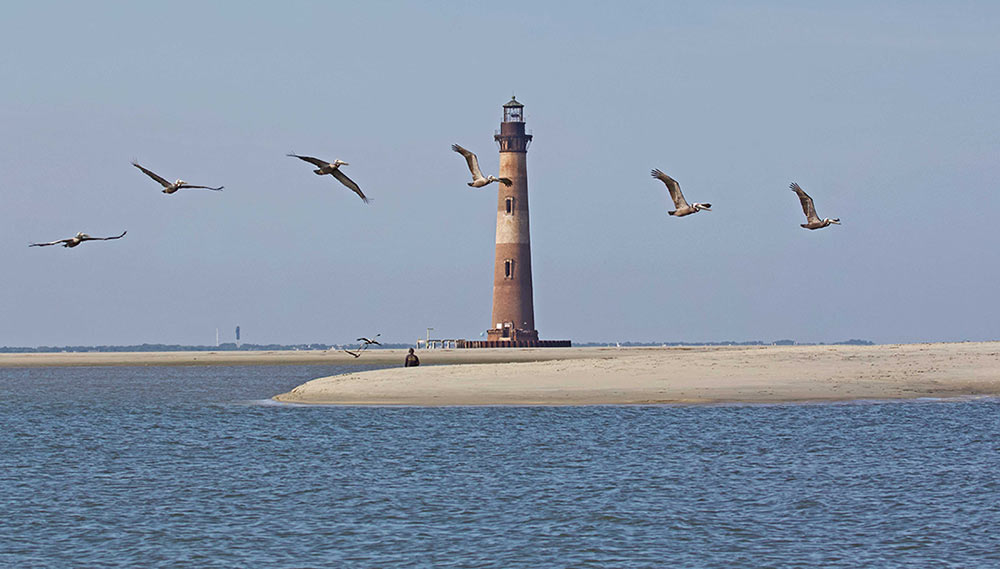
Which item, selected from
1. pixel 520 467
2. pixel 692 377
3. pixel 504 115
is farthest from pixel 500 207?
pixel 520 467

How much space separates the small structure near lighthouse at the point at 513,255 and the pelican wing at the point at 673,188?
6509 centimetres

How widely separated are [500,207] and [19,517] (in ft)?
251

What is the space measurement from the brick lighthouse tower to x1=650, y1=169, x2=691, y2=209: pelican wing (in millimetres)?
64575

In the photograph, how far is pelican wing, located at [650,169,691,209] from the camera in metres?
30.5

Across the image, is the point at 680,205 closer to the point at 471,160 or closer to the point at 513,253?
the point at 471,160

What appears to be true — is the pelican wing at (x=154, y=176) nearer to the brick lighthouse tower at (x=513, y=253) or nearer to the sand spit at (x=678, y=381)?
the sand spit at (x=678, y=381)

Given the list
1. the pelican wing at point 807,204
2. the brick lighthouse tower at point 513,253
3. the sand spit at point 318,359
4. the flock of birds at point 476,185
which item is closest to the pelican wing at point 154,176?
the flock of birds at point 476,185

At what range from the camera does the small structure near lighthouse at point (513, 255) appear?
9900 centimetres

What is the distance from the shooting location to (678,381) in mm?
47406

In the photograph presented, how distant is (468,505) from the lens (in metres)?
25.8

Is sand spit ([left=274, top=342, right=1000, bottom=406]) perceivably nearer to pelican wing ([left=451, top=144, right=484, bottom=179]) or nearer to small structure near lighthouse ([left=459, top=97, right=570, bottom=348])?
pelican wing ([left=451, top=144, right=484, bottom=179])

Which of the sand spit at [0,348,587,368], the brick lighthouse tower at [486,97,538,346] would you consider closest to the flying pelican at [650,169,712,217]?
the sand spit at [0,348,587,368]

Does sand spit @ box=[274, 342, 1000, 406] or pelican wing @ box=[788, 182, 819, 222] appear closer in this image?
pelican wing @ box=[788, 182, 819, 222]

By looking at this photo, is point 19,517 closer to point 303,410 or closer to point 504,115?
point 303,410
